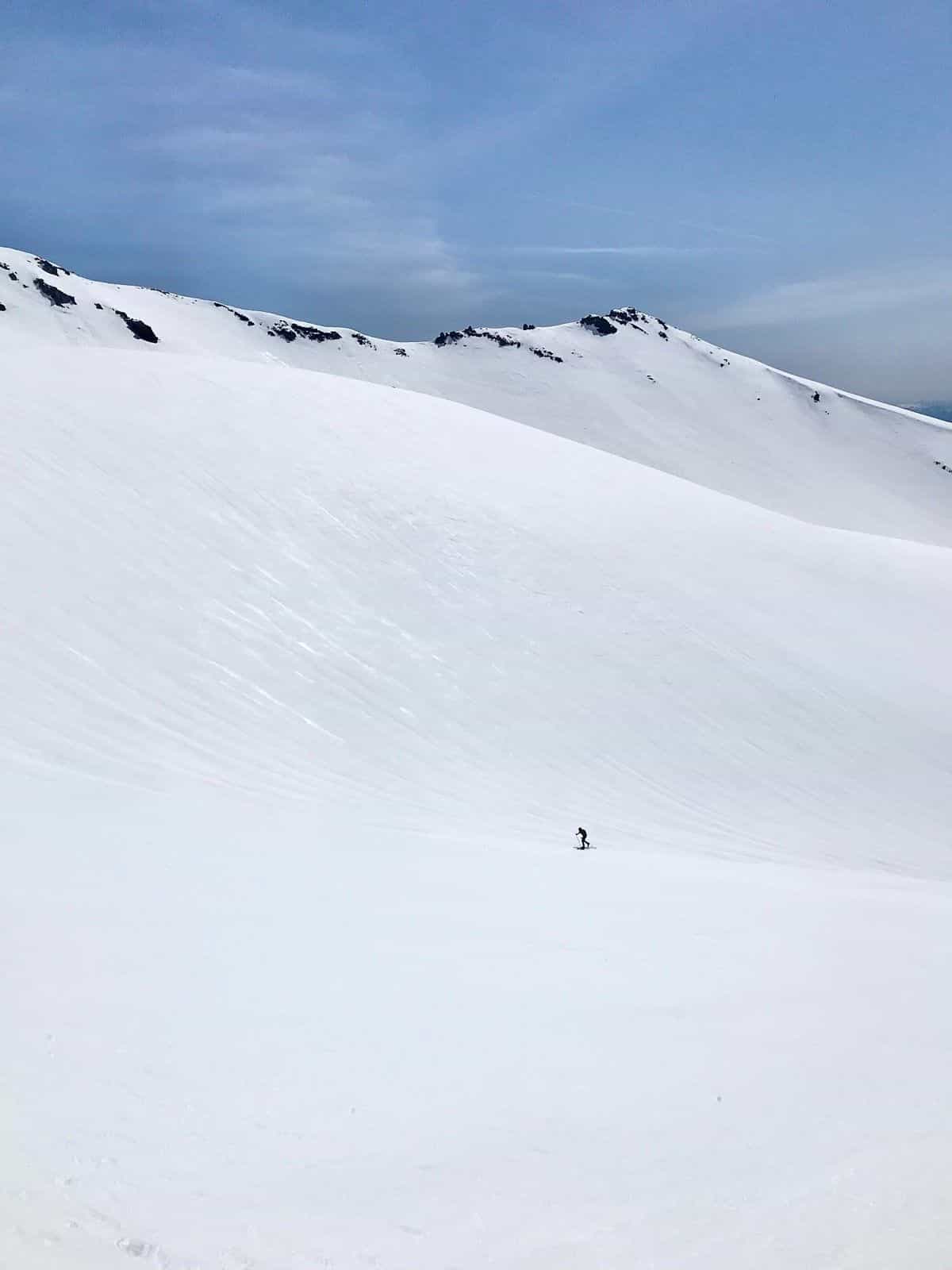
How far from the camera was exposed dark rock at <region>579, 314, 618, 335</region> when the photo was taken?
113 metres

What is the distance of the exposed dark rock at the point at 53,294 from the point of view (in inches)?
3236

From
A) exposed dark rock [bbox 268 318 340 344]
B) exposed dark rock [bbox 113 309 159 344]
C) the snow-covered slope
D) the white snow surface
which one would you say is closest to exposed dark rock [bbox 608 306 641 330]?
the snow-covered slope

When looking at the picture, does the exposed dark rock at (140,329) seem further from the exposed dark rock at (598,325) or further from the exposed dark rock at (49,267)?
the exposed dark rock at (598,325)

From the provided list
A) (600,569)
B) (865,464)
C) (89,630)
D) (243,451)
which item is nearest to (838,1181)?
(89,630)

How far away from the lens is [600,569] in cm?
2150

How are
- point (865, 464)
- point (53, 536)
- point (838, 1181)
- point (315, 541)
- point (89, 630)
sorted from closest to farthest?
1. point (838, 1181)
2. point (89, 630)
3. point (53, 536)
4. point (315, 541)
5. point (865, 464)

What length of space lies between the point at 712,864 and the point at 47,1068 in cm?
913

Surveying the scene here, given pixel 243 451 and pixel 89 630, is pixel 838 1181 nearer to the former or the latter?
pixel 89 630

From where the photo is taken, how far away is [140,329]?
83500 millimetres

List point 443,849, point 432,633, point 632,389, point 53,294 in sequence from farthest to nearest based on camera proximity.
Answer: point 632,389, point 53,294, point 432,633, point 443,849

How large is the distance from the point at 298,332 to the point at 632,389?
37749 millimetres

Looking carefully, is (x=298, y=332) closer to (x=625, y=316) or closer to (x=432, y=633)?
(x=625, y=316)

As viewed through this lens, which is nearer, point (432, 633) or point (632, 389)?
→ point (432, 633)

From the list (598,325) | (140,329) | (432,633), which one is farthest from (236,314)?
(432,633)
